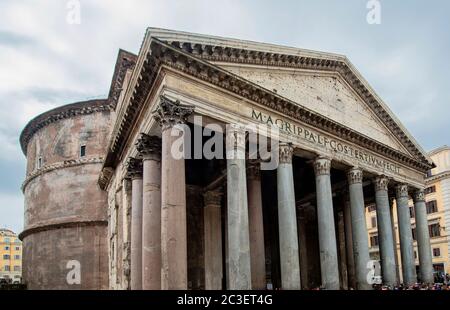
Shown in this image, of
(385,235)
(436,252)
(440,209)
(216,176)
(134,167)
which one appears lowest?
(436,252)

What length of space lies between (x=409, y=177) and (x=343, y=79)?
246 inches

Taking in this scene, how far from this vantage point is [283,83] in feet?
47.7

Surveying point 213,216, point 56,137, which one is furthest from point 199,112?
point 56,137

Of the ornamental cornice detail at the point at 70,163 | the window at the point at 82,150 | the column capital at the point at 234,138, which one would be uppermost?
the window at the point at 82,150

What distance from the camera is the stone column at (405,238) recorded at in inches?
730

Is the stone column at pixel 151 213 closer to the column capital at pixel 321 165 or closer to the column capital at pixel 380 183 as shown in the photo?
the column capital at pixel 321 165

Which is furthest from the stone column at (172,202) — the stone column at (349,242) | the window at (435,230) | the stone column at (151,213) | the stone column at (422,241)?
the window at (435,230)

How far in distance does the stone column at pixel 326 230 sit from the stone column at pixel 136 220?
20.0ft

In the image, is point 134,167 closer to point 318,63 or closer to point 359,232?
point 318,63

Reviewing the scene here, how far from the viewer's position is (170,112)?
36.4 ft

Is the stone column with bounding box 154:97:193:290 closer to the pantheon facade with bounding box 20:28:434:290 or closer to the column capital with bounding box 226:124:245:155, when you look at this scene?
the pantheon facade with bounding box 20:28:434:290

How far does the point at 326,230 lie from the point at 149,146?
21.3 ft

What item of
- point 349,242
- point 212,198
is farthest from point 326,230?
point 349,242

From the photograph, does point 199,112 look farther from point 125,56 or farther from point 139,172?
point 125,56
